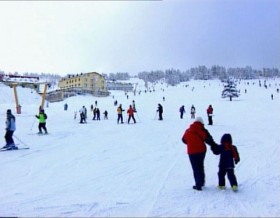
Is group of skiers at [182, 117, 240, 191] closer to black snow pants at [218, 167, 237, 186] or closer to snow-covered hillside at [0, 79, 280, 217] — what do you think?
black snow pants at [218, 167, 237, 186]

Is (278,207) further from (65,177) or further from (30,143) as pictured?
(30,143)

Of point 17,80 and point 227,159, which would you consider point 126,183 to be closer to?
point 227,159

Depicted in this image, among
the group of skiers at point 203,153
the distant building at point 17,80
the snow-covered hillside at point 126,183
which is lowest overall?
the snow-covered hillside at point 126,183

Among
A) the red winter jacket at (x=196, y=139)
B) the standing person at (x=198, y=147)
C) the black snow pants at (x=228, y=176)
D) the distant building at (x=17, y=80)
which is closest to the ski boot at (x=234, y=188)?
the black snow pants at (x=228, y=176)

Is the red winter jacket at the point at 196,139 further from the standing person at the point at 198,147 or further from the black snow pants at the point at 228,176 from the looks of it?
the black snow pants at the point at 228,176

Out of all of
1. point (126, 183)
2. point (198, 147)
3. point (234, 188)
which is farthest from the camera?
point (126, 183)

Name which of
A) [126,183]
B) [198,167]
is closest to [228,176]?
[198,167]

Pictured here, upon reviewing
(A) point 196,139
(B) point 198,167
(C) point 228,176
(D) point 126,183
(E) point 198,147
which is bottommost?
(D) point 126,183

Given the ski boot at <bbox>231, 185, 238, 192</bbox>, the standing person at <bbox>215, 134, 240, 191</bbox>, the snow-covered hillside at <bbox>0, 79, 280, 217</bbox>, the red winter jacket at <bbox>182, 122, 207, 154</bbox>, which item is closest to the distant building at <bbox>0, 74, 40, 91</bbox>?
the snow-covered hillside at <bbox>0, 79, 280, 217</bbox>

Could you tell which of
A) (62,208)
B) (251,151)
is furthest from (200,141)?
(251,151)

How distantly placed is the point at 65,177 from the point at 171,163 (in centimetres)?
315

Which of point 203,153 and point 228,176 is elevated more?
point 203,153

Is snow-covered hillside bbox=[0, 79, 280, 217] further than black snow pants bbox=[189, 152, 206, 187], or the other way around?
black snow pants bbox=[189, 152, 206, 187]

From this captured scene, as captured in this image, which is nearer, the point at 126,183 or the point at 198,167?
the point at 198,167
